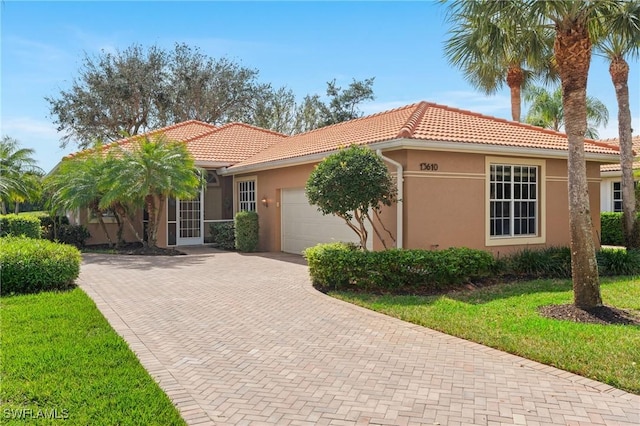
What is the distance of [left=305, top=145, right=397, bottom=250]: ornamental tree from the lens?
436 inches

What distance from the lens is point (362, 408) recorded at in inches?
187

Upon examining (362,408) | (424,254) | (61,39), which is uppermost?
(61,39)

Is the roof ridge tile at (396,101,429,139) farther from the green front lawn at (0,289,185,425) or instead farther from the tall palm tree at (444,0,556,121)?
the green front lawn at (0,289,185,425)

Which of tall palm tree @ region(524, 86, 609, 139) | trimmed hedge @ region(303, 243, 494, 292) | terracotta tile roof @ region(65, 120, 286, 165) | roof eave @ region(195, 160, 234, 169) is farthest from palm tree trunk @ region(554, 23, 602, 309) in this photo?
tall palm tree @ region(524, 86, 609, 139)

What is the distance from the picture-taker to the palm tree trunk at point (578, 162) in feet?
27.9

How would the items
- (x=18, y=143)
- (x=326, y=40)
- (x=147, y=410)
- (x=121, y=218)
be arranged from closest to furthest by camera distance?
1. (x=147, y=410)
2. (x=326, y=40)
3. (x=121, y=218)
4. (x=18, y=143)

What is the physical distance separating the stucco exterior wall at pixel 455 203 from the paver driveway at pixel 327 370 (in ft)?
13.3

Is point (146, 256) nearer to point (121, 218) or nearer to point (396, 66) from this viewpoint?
point (121, 218)

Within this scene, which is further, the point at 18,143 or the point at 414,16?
the point at 18,143

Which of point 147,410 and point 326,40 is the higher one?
point 326,40

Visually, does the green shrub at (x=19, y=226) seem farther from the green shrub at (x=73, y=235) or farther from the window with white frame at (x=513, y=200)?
the window with white frame at (x=513, y=200)

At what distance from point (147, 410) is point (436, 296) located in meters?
6.65

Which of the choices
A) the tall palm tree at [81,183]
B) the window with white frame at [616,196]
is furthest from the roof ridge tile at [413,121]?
the window with white frame at [616,196]

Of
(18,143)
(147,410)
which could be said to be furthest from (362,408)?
(18,143)
